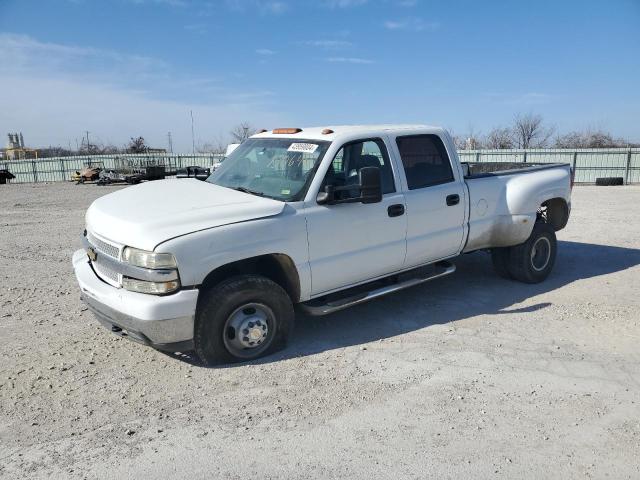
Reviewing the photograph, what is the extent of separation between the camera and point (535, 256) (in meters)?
6.49

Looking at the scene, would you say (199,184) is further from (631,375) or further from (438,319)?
(631,375)

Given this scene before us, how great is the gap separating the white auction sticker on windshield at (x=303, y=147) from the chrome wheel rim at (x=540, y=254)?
11.3 ft

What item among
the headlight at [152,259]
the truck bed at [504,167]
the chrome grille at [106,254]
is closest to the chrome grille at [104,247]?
the chrome grille at [106,254]

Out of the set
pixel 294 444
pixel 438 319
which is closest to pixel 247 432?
pixel 294 444

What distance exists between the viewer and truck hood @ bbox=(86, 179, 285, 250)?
12.0 ft

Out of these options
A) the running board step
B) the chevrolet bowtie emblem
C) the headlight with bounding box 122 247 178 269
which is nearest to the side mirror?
the running board step

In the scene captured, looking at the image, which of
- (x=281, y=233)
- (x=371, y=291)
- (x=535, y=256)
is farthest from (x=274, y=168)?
(x=535, y=256)

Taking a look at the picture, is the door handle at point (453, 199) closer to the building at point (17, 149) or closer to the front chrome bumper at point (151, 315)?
the front chrome bumper at point (151, 315)

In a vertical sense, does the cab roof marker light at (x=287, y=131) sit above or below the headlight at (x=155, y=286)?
above

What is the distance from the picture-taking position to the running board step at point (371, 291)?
451 centimetres

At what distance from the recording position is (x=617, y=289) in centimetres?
619

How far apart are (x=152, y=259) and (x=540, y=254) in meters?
5.09

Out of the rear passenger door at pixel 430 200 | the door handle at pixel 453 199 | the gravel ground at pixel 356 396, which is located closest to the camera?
the gravel ground at pixel 356 396

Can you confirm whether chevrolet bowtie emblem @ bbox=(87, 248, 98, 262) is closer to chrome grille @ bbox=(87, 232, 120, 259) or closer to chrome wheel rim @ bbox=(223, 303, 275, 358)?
chrome grille @ bbox=(87, 232, 120, 259)
